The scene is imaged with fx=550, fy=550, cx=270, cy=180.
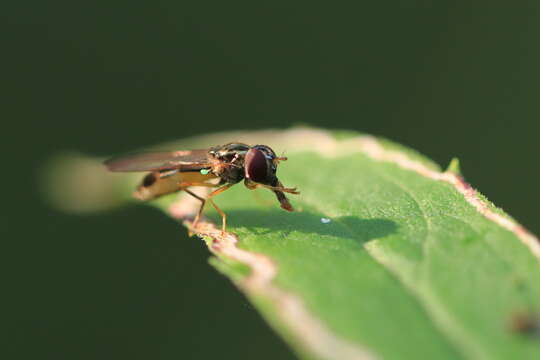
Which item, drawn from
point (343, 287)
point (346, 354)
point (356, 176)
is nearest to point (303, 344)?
point (346, 354)

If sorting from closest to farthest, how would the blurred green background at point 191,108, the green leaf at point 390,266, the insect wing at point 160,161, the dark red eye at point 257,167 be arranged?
the green leaf at point 390,266, the dark red eye at point 257,167, the insect wing at point 160,161, the blurred green background at point 191,108

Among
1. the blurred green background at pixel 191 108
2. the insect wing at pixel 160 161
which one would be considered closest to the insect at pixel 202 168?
the insect wing at pixel 160 161

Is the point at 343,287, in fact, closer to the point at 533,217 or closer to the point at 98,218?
the point at 98,218

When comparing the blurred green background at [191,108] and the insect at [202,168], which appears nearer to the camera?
the insect at [202,168]

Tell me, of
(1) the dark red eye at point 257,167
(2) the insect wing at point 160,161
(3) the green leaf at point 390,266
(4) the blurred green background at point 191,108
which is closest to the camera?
(3) the green leaf at point 390,266

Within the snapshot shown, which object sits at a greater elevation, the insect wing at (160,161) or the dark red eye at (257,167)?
the dark red eye at (257,167)

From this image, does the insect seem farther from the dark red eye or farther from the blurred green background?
the blurred green background

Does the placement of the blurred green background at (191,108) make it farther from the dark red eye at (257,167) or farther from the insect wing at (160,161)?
the dark red eye at (257,167)

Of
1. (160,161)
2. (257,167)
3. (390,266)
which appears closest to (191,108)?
(160,161)
